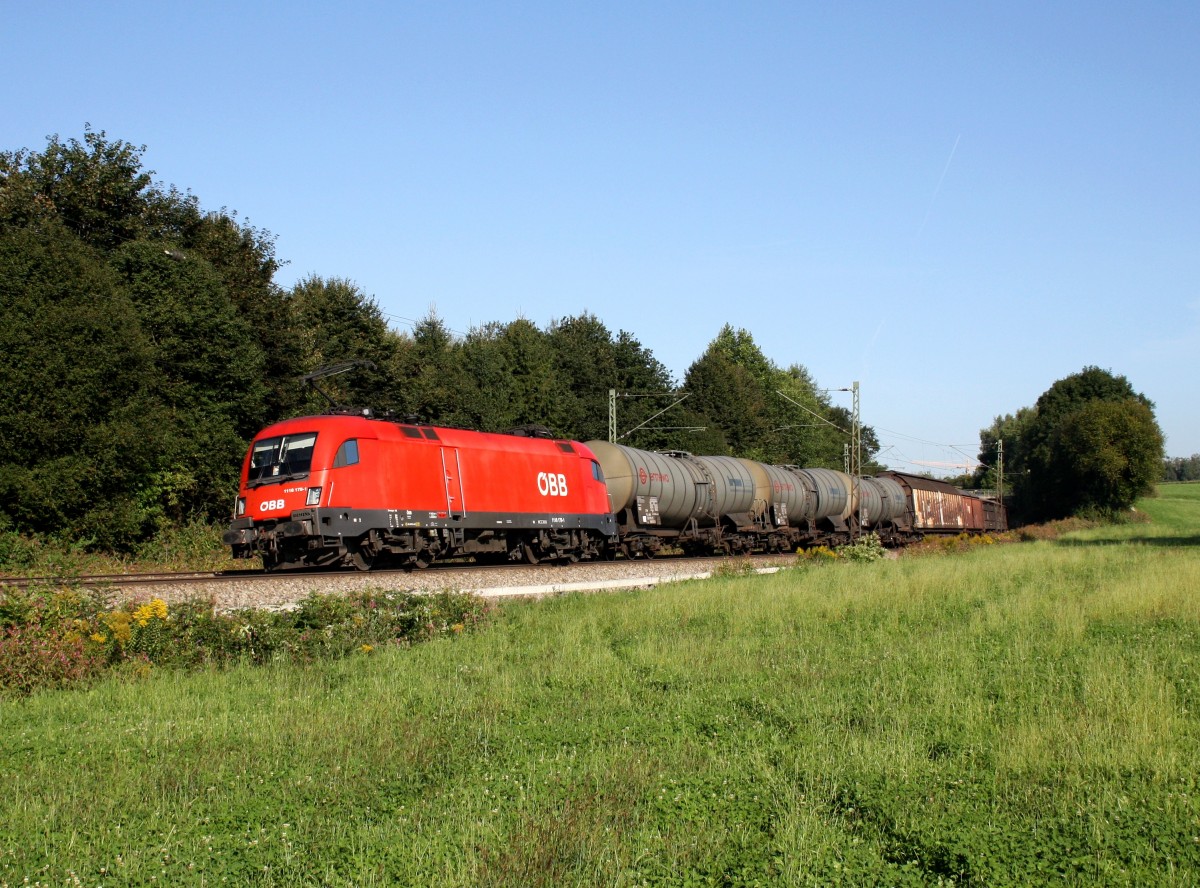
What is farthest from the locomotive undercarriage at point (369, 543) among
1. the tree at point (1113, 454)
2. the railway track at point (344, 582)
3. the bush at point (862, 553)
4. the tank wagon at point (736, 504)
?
the tree at point (1113, 454)

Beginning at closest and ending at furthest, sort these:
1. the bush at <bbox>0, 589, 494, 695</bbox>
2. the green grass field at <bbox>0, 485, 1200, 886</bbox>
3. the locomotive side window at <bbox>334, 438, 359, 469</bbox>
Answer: the green grass field at <bbox>0, 485, 1200, 886</bbox> → the bush at <bbox>0, 589, 494, 695</bbox> → the locomotive side window at <bbox>334, 438, 359, 469</bbox>

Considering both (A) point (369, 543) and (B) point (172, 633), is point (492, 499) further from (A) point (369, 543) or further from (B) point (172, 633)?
(B) point (172, 633)

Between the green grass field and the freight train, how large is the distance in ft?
27.8

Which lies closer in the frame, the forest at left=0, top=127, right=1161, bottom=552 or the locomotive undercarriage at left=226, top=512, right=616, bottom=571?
the locomotive undercarriage at left=226, top=512, right=616, bottom=571

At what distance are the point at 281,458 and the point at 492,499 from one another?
18.8 ft

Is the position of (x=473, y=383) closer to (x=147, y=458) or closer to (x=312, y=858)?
(x=147, y=458)

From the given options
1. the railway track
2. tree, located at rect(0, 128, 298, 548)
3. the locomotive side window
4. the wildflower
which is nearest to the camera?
the wildflower

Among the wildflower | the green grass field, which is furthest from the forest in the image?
the green grass field

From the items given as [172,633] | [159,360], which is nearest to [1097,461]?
[159,360]

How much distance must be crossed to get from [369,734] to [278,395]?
3357 centimetres

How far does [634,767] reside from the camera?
6.93 m

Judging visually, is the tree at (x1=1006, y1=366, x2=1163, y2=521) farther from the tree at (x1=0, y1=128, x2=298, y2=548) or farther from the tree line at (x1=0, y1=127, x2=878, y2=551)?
the tree at (x1=0, y1=128, x2=298, y2=548)

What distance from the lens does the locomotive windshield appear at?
1988cm

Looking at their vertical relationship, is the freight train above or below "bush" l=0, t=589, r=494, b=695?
above
